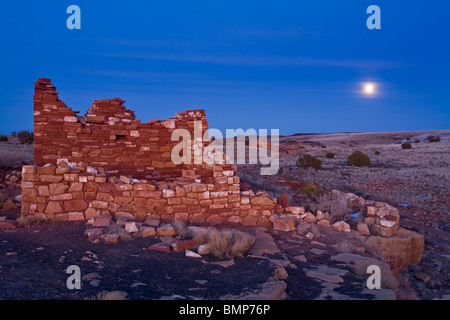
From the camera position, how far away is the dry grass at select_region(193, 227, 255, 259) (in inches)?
209

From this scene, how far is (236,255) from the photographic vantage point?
533cm

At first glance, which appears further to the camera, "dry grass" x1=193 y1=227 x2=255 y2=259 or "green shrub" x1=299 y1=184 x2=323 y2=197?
"green shrub" x1=299 y1=184 x2=323 y2=197

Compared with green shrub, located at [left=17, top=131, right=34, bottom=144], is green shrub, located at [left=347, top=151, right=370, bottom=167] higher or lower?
lower

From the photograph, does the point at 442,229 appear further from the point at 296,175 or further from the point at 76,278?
the point at 76,278

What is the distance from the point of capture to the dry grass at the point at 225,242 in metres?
5.32

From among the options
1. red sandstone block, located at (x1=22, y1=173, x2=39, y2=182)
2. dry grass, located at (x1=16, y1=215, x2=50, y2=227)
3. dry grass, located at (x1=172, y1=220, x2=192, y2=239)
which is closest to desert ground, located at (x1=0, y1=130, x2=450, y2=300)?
dry grass, located at (x1=16, y1=215, x2=50, y2=227)

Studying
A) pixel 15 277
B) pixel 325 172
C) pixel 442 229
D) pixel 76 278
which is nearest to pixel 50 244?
pixel 15 277

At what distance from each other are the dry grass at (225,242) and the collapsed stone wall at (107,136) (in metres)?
2.69

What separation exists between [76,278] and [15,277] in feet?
2.57

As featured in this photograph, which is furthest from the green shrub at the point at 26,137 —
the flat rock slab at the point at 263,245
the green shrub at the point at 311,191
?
the flat rock slab at the point at 263,245

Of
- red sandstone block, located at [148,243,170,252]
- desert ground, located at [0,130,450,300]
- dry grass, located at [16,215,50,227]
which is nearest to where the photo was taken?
desert ground, located at [0,130,450,300]

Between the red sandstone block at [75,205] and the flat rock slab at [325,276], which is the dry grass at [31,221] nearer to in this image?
the red sandstone block at [75,205]

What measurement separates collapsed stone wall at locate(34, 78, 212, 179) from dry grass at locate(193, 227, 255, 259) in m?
2.69

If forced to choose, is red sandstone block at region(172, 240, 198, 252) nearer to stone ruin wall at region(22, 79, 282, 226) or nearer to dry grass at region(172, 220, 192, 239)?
dry grass at region(172, 220, 192, 239)
